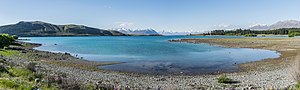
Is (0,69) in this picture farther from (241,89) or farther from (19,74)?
(241,89)

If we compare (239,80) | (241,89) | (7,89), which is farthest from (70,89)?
(239,80)

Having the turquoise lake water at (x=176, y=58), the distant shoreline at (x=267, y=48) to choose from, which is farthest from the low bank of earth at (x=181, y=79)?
the turquoise lake water at (x=176, y=58)

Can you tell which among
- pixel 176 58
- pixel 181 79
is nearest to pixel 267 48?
pixel 176 58

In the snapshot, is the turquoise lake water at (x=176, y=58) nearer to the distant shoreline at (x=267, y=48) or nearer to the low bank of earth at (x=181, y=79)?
the distant shoreline at (x=267, y=48)

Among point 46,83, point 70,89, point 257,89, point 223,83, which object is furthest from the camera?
point 223,83

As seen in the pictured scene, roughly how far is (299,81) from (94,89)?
1055 centimetres

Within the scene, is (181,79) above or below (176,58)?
above

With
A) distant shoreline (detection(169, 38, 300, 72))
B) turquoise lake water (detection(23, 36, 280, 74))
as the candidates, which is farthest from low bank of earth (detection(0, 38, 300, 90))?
Answer: turquoise lake water (detection(23, 36, 280, 74))

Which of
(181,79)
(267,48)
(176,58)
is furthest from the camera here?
(267,48)

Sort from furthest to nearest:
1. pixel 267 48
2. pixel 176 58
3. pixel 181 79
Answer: pixel 267 48 < pixel 176 58 < pixel 181 79

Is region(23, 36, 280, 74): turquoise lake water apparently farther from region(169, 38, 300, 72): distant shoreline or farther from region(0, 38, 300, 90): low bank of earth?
region(0, 38, 300, 90): low bank of earth

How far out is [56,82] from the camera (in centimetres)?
1538

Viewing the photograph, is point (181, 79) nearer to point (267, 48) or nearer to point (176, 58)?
point (176, 58)

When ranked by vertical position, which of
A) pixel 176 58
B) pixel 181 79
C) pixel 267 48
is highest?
pixel 181 79
